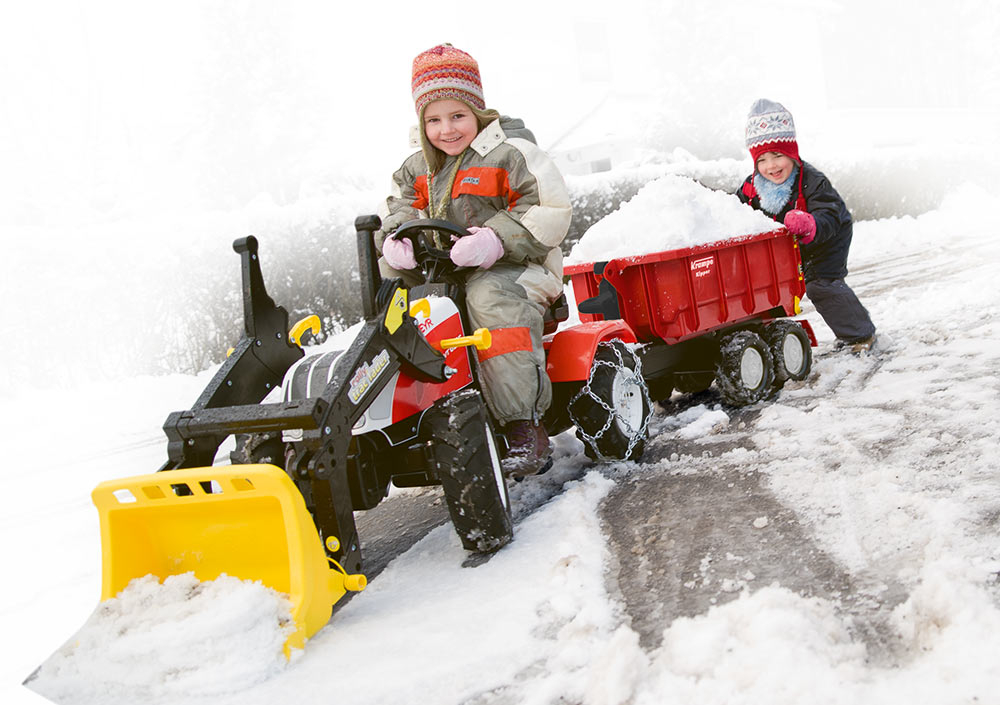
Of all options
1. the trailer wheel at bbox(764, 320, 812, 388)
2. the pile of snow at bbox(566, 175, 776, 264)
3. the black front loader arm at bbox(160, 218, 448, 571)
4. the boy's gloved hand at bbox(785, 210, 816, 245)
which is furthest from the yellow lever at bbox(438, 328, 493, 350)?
the boy's gloved hand at bbox(785, 210, 816, 245)

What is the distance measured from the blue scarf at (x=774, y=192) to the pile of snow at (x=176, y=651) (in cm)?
450

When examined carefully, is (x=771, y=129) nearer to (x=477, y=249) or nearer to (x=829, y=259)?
(x=829, y=259)

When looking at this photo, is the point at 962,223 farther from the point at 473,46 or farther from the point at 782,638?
Answer: the point at 782,638

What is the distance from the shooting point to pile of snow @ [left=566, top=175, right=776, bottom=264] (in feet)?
15.9

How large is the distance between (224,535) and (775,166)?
451cm

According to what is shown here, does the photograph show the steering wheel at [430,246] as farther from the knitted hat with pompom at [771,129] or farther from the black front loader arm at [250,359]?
the knitted hat with pompom at [771,129]

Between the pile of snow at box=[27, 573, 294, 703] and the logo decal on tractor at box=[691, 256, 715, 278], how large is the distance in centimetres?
309

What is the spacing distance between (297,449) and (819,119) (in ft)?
111

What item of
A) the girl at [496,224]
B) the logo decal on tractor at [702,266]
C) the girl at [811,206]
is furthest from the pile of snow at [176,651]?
the girl at [811,206]

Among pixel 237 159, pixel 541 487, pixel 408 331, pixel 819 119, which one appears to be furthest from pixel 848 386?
pixel 819 119

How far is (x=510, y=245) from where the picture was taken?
149 inches

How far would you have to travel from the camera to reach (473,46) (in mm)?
22938

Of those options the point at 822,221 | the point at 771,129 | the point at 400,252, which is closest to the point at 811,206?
the point at 822,221

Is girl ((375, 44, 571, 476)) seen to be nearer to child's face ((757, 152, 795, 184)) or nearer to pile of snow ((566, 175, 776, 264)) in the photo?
pile of snow ((566, 175, 776, 264))
